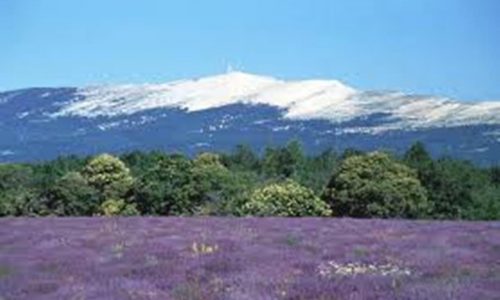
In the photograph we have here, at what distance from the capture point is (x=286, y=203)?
6581 cm

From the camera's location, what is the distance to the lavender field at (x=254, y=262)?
15297mm

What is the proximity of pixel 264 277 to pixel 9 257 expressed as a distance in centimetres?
841

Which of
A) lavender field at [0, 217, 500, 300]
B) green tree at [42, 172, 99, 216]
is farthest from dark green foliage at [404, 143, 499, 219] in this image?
lavender field at [0, 217, 500, 300]

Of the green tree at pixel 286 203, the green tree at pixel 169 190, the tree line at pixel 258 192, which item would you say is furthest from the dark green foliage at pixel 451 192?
the green tree at pixel 169 190

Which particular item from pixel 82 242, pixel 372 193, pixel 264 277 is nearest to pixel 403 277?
pixel 264 277

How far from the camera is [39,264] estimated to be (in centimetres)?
2116

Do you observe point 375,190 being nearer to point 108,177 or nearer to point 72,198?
point 108,177

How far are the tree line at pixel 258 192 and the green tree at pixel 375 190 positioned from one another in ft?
0.24

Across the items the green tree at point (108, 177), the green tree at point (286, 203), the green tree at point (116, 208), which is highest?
the green tree at point (108, 177)

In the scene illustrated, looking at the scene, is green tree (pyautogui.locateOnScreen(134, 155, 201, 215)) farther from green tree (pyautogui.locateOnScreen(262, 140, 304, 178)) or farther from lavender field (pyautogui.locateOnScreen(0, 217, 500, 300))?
lavender field (pyautogui.locateOnScreen(0, 217, 500, 300))

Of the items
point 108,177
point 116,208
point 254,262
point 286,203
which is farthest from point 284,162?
point 254,262

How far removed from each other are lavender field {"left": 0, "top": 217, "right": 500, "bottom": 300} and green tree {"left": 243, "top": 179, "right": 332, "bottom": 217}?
32.4 meters

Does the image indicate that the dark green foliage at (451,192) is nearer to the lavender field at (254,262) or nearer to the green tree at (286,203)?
the green tree at (286,203)

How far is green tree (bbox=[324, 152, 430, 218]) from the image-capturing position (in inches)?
2904
